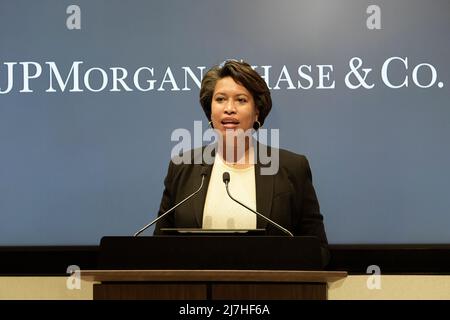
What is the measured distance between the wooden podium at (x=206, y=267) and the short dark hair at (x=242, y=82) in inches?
36.6

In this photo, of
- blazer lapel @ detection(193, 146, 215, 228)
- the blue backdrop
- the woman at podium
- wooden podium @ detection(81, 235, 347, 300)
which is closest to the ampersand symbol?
the blue backdrop

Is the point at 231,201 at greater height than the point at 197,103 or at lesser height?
lesser

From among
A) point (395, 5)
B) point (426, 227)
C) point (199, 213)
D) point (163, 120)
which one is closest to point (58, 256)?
point (163, 120)

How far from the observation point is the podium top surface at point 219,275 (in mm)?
2207

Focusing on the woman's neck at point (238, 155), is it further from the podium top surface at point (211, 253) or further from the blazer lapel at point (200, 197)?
the podium top surface at point (211, 253)

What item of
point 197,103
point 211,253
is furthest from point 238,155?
point 211,253

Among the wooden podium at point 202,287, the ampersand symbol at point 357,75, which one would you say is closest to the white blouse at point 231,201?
the wooden podium at point 202,287

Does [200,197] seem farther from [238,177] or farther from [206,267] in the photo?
[206,267]

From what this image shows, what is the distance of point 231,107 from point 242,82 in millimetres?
114

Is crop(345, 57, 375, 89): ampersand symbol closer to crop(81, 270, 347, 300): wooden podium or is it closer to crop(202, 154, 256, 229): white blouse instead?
crop(202, 154, 256, 229): white blouse

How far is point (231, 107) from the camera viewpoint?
319 cm

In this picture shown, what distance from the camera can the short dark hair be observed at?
3.21 m

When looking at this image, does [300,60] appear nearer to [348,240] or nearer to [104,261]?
[348,240]

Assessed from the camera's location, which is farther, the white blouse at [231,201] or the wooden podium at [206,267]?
the white blouse at [231,201]
